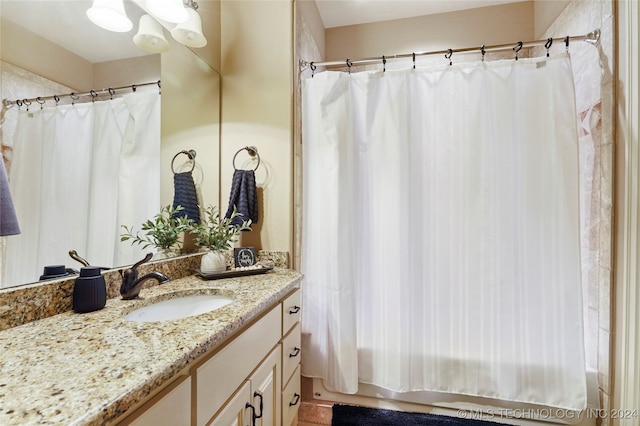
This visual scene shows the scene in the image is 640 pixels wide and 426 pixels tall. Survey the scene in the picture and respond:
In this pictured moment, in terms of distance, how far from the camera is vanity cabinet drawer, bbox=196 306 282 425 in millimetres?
708

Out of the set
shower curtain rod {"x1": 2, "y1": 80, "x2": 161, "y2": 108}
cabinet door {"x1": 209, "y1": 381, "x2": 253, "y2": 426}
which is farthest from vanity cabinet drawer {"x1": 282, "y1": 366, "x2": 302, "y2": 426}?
shower curtain rod {"x1": 2, "y1": 80, "x2": 161, "y2": 108}

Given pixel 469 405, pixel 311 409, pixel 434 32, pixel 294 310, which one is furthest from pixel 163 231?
pixel 434 32

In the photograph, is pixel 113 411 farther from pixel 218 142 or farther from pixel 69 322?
pixel 218 142

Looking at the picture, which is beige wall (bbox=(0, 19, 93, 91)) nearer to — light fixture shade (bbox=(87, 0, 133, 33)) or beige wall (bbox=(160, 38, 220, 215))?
light fixture shade (bbox=(87, 0, 133, 33))

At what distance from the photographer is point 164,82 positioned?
1.36 m

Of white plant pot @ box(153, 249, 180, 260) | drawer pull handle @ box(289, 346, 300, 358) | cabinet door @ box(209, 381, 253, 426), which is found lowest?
drawer pull handle @ box(289, 346, 300, 358)

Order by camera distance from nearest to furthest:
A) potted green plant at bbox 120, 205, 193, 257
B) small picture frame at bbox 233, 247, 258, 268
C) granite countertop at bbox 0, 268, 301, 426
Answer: granite countertop at bbox 0, 268, 301, 426
potted green plant at bbox 120, 205, 193, 257
small picture frame at bbox 233, 247, 258, 268

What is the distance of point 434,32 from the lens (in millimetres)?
2160

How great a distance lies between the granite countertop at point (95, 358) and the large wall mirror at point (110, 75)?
24 cm

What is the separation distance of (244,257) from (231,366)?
0.68 metres

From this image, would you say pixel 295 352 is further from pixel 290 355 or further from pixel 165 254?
pixel 165 254

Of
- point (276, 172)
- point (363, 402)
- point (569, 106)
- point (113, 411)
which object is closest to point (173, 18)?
point (276, 172)

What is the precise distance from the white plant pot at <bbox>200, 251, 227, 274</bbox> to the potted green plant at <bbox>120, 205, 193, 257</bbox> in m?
0.17

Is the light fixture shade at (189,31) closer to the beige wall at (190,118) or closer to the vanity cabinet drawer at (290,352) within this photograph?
the beige wall at (190,118)
